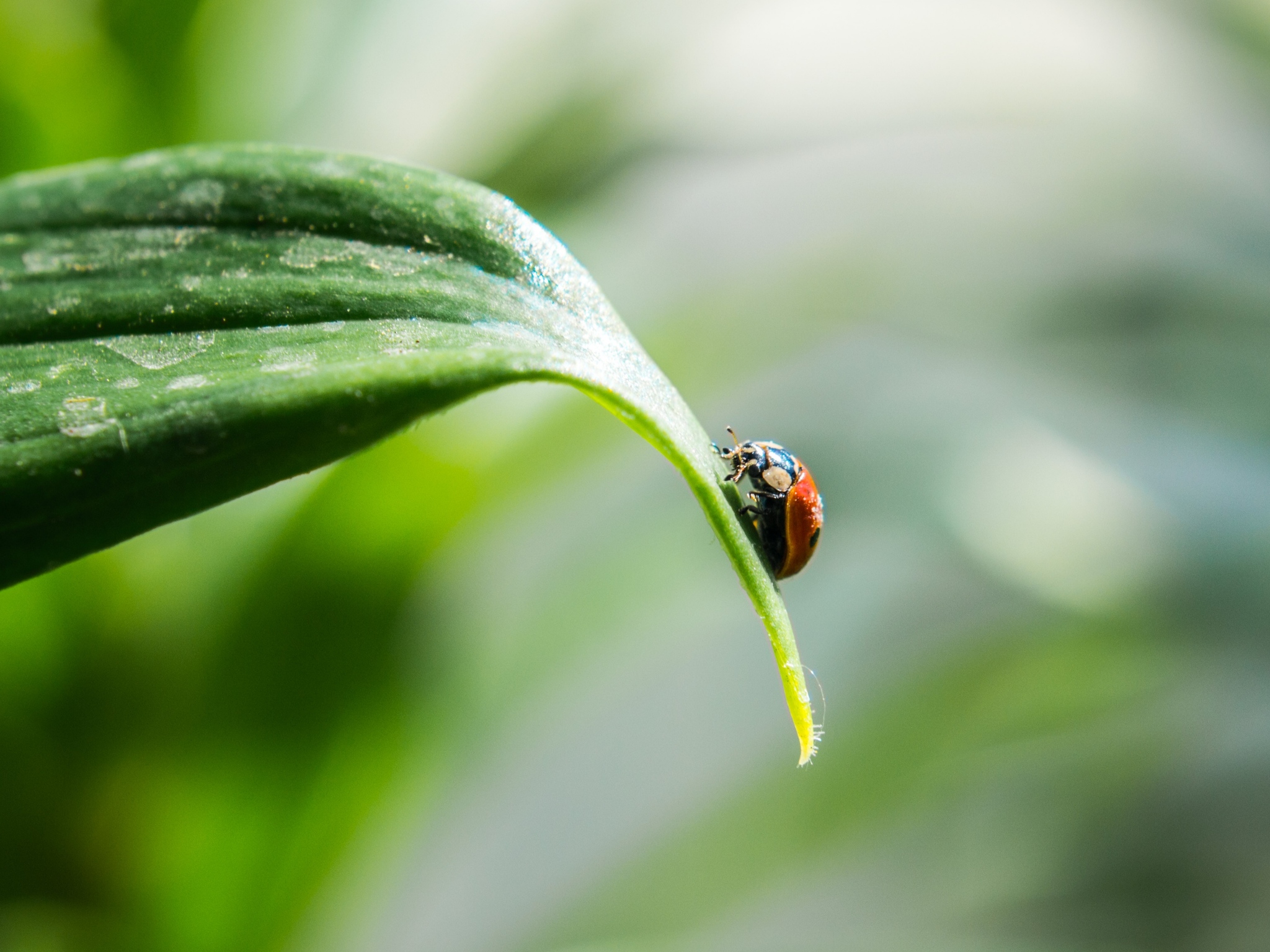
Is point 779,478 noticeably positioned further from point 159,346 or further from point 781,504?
point 159,346

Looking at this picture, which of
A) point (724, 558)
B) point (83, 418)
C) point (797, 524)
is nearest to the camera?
point (83, 418)

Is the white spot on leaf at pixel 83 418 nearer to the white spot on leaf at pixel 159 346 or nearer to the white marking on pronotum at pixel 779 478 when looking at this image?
the white spot on leaf at pixel 159 346

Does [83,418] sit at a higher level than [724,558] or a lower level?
higher

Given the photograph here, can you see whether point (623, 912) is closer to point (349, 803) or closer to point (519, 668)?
point (519, 668)

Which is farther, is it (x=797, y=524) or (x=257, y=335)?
(x=797, y=524)

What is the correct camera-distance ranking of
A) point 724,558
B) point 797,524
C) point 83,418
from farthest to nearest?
point 724,558, point 797,524, point 83,418

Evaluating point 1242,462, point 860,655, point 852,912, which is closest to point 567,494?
point 860,655

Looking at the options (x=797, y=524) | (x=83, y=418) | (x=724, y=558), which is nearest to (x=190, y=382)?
(x=83, y=418)
